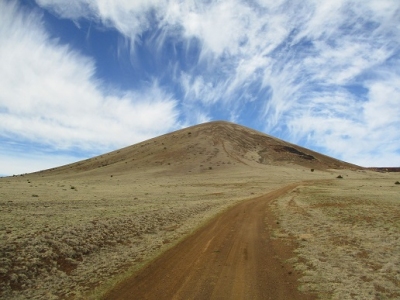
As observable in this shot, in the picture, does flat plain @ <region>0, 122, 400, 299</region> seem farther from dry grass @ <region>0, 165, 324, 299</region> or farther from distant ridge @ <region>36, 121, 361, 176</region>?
distant ridge @ <region>36, 121, 361, 176</region>

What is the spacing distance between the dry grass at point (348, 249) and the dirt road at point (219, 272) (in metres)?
0.89

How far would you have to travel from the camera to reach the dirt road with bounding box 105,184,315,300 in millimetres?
9438

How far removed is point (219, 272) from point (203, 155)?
79451mm

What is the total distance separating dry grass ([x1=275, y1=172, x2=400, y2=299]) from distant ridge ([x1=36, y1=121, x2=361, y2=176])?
54701 millimetres

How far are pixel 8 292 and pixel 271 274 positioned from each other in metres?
8.70

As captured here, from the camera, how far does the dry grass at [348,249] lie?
370 inches

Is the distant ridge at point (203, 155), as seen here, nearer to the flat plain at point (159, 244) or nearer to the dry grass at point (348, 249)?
the flat plain at point (159, 244)

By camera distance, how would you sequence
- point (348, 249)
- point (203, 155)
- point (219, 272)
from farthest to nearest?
point (203, 155), point (348, 249), point (219, 272)

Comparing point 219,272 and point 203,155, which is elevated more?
point 203,155

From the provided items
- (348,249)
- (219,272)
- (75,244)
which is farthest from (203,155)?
(219,272)

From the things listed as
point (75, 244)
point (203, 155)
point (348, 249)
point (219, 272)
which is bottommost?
point (219, 272)

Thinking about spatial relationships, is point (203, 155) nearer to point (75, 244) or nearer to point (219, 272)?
point (75, 244)

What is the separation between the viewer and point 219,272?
1123cm

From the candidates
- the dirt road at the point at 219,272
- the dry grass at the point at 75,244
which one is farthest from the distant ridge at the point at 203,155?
the dirt road at the point at 219,272
